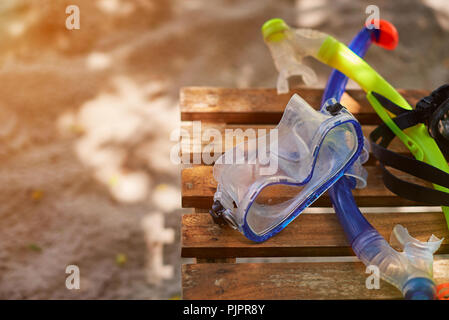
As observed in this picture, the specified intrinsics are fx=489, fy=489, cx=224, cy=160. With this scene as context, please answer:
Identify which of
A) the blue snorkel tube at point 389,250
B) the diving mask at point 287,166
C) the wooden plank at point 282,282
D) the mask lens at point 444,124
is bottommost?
the wooden plank at point 282,282

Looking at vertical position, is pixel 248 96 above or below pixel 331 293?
above

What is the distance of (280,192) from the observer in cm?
136

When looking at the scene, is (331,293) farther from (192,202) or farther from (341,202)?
(192,202)

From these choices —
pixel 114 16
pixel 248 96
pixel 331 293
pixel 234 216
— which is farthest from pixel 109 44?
pixel 331 293

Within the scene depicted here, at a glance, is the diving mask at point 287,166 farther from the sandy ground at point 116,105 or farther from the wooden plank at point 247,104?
the sandy ground at point 116,105

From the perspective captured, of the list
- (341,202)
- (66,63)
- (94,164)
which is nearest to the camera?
(341,202)

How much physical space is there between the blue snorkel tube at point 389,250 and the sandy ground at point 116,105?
753mm

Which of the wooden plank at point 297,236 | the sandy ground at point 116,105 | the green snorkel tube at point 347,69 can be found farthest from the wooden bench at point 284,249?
the sandy ground at point 116,105

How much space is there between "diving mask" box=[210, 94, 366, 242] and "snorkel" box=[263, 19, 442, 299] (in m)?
0.09

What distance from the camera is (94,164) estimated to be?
2.05 m

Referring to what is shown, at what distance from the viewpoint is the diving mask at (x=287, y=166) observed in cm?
119

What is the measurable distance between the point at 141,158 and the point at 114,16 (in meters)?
0.97

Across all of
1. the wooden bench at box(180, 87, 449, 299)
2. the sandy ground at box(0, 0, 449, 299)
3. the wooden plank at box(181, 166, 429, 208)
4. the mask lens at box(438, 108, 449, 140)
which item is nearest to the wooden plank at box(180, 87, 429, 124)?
the wooden bench at box(180, 87, 449, 299)

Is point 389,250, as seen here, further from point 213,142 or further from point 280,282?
point 213,142
